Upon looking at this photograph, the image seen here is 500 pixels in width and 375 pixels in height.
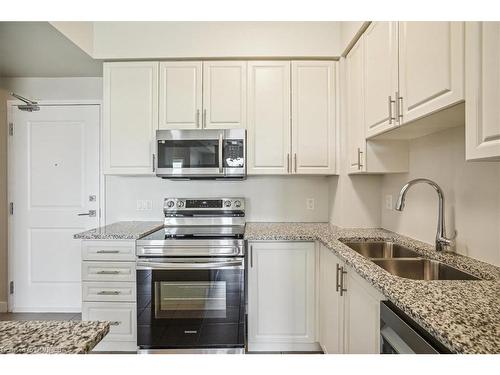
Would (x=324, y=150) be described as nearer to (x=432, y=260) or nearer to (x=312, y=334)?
(x=432, y=260)

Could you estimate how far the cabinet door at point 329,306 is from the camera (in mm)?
1705

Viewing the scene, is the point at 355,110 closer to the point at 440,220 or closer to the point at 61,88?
the point at 440,220

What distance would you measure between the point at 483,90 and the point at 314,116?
61.5 inches

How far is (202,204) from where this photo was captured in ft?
8.71

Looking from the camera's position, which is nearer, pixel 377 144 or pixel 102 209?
pixel 377 144

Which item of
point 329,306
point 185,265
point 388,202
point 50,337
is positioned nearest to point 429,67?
point 388,202

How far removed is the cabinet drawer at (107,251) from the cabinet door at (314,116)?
1400 mm

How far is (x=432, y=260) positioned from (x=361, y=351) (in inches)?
22.4

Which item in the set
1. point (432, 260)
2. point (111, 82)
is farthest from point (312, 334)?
point (111, 82)

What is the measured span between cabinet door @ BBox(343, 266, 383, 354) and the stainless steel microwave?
123cm

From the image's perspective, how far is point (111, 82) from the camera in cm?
245

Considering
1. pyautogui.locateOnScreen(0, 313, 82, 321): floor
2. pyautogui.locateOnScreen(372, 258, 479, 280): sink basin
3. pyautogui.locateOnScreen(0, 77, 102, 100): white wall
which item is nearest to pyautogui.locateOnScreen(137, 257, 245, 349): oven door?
pyautogui.locateOnScreen(372, 258, 479, 280): sink basin

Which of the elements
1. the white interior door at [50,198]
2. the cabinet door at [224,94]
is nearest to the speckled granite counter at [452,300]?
the cabinet door at [224,94]

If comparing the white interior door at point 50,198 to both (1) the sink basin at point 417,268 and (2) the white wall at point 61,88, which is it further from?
(1) the sink basin at point 417,268
